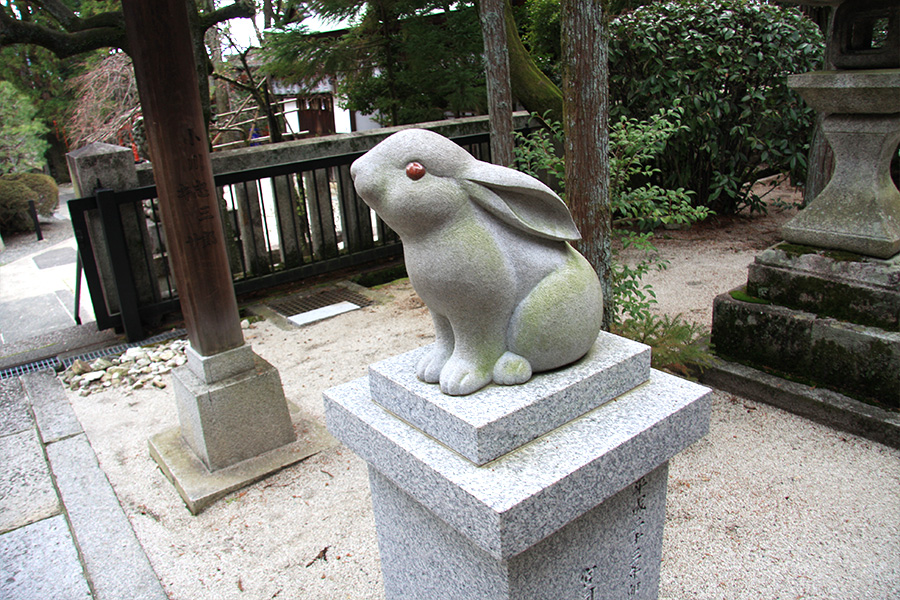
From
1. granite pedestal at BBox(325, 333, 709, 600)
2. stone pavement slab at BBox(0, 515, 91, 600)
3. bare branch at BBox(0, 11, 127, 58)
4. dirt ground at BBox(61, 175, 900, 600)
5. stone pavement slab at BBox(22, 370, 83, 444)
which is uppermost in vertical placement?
bare branch at BBox(0, 11, 127, 58)

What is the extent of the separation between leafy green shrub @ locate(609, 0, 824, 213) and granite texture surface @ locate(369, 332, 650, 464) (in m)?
5.75

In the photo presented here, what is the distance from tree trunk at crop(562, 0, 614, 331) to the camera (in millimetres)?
3607

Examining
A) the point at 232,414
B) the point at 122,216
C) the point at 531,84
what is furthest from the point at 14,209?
the point at 232,414

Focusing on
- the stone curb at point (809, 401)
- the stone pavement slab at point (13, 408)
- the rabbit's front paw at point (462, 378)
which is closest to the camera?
the rabbit's front paw at point (462, 378)

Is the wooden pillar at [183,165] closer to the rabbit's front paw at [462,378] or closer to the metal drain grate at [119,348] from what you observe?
the rabbit's front paw at [462,378]

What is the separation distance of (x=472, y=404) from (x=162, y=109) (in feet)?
7.90

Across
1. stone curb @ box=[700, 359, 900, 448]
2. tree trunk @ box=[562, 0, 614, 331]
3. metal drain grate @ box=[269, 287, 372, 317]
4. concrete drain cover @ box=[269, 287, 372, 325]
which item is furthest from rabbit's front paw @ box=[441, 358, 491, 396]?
metal drain grate @ box=[269, 287, 372, 317]

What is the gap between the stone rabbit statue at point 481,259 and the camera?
2002 mm

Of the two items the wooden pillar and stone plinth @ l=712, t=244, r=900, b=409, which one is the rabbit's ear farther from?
stone plinth @ l=712, t=244, r=900, b=409

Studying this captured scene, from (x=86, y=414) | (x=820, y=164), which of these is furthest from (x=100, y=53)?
(x=820, y=164)

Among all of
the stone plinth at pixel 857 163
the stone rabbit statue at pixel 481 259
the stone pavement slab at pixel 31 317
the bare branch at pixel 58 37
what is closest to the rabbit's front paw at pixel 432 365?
the stone rabbit statue at pixel 481 259

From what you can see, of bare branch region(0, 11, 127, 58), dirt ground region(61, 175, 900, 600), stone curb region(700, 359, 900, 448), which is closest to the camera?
dirt ground region(61, 175, 900, 600)

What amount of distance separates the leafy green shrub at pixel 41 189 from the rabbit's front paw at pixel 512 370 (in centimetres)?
1422

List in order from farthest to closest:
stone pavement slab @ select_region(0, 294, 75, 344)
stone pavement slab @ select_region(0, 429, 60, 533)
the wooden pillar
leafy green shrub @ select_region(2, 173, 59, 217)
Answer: leafy green shrub @ select_region(2, 173, 59, 217) → stone pavement slab @ select_region(0, 294, 75, 344) → stone pavement slab @ select_region(0, 429, 60, 533) → the wooden pillar
